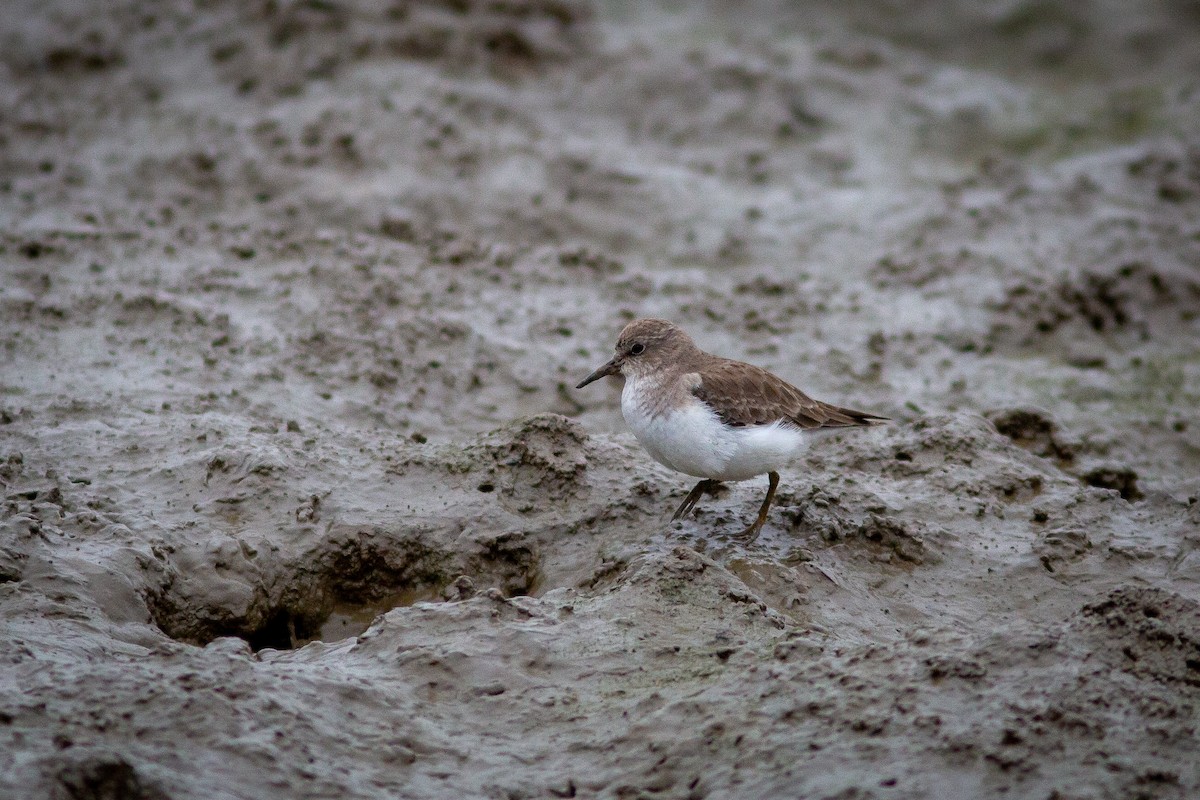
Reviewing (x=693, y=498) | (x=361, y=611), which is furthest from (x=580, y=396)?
(x=361, y=611)

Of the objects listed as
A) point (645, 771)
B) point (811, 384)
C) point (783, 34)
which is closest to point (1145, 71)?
point (783, 34)

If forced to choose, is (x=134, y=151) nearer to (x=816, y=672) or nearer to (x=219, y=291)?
(x=219, y=291)

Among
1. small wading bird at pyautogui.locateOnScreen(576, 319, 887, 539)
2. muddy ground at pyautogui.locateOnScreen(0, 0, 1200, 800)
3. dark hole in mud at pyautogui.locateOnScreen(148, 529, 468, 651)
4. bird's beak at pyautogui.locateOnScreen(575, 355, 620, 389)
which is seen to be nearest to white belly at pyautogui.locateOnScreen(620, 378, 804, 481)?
small wading bird at pyautogui.locateOnScreen(576, 319, 887, 539)

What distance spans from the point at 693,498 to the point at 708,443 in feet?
1.27

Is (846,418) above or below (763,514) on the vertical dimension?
above

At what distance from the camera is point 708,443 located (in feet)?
19.2

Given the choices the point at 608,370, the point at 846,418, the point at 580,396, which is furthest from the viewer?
the point at 580,396

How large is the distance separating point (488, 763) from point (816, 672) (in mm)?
1221

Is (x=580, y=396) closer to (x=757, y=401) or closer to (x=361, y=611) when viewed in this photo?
(x=757, y=401)

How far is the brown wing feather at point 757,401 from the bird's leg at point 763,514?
0.98ft

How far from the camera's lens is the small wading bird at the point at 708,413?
5.87m

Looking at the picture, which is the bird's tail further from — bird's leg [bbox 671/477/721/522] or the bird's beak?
the bird's beak

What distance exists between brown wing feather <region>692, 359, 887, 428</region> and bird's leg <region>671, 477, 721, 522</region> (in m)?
0.42

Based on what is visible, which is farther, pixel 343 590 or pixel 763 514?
pixel 763 514
